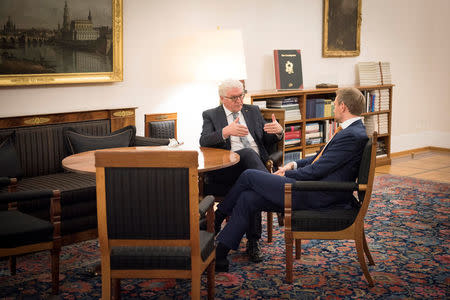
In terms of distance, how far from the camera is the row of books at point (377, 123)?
7.80 meters

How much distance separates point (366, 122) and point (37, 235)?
18.7 feet

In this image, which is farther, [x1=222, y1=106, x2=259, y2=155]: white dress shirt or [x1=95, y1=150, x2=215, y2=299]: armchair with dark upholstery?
[x1=222, y1=106, x2=259, y2=155]: white dress shirt

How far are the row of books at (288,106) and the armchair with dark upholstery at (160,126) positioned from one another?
1.34 metres

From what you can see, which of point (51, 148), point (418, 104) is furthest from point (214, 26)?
point (418, 104)

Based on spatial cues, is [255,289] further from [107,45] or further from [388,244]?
[107,45]

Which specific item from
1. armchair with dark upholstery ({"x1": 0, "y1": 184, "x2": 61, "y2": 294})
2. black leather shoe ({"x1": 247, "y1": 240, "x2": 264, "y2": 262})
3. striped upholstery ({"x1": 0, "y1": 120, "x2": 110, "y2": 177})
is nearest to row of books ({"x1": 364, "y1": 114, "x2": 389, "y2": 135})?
black leather shoe ({"x1": 247, "y1": 240, "x2": 264, "y2": 262})

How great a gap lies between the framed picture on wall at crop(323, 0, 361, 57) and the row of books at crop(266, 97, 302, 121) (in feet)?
4.25

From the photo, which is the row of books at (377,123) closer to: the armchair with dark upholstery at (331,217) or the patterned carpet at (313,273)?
the patterned carpet at (313,273)

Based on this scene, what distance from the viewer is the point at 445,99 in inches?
370

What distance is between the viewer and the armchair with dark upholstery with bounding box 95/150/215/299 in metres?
2.58

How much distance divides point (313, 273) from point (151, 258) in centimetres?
148

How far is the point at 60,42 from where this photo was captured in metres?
5.01

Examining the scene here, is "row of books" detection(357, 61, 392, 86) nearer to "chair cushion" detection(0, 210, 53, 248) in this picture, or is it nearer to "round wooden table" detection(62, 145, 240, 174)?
A: "round wooden table" detection(62, 145, 240, 174)

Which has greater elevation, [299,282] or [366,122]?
[366,122]
